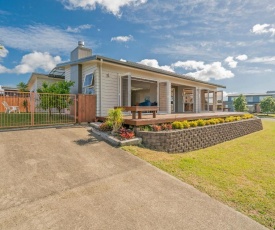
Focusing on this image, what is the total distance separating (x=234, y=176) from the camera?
500 cm

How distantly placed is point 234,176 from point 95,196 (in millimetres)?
3962

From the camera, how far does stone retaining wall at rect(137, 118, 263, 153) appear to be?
22.9 ft

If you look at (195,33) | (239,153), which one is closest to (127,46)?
(195,33)

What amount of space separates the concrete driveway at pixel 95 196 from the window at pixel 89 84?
5288 mm

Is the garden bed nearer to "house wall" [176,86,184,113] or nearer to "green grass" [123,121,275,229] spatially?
"green grass" [123,121,275,229]

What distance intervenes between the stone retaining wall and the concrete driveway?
1.66 metres

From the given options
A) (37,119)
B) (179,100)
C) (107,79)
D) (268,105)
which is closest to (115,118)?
(107,79)

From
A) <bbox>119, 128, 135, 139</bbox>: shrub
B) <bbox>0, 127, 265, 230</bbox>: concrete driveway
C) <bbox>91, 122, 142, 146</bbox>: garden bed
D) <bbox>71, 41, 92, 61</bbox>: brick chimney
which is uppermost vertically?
<bbox>71, 41, 92, 61</bbox>: brick chimney

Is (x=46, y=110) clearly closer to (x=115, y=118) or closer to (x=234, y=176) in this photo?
(x=115, y=118)

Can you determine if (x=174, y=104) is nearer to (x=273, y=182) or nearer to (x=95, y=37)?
(x=95, y=37)

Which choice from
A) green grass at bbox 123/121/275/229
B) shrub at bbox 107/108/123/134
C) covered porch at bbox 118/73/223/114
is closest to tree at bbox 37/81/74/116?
covered porch at bbox 118/73/223/114

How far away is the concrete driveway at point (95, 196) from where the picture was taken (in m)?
2.77

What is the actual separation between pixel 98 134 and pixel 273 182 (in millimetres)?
6214

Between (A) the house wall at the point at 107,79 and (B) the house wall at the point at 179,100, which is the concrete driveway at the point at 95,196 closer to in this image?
(A) the house wall at the point at 107,79
